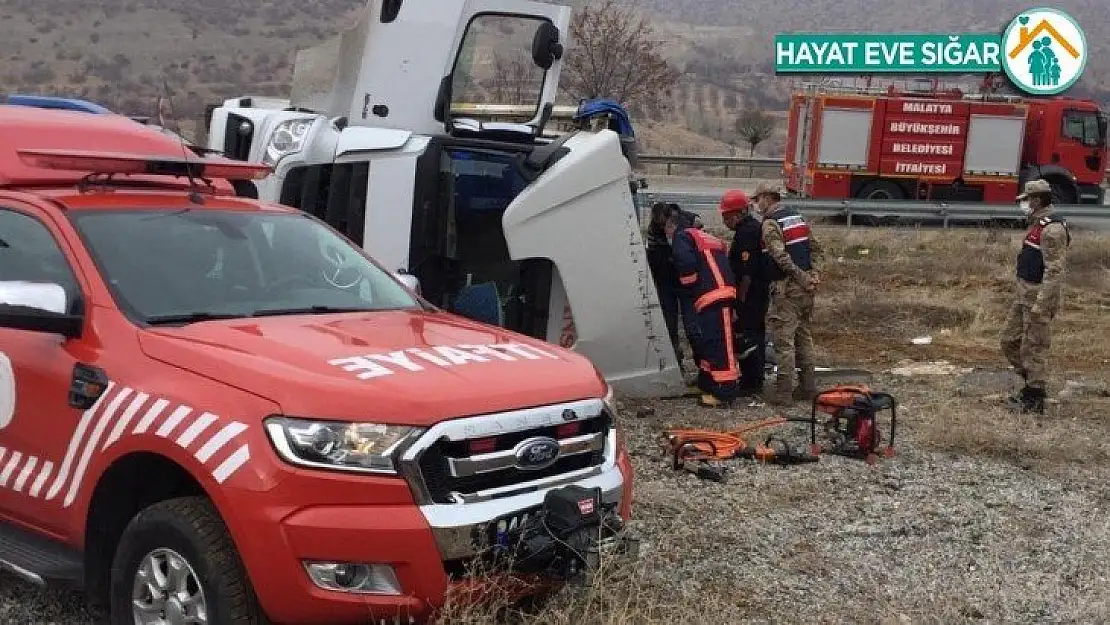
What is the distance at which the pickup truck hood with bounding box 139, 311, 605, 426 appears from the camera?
3.56 metres

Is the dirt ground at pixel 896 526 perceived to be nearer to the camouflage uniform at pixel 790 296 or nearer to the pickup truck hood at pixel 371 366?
the camouflage uniform at pixel 790 296

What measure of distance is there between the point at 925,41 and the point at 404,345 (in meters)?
30.3

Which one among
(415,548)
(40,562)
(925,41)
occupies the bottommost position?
(40,562)

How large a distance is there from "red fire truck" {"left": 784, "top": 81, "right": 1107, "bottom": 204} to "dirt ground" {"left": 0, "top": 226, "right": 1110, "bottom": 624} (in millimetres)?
A: 15859

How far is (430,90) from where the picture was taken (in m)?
8.62

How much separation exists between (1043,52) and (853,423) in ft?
85.3

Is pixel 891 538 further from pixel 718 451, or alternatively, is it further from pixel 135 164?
pixel 135 164

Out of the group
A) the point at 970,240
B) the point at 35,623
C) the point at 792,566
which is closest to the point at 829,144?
the point at 970,240

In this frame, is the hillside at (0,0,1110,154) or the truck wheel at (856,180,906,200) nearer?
the truck wheel at (856,180,906,200)

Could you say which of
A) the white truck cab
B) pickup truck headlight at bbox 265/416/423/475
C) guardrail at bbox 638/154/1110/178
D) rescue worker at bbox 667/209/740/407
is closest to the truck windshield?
guardrail at bbox 638/154/1110/178

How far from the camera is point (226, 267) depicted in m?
4.61

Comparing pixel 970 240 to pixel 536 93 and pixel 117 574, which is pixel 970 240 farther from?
pixel 117 574

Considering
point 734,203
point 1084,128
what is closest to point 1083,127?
point 1084,128

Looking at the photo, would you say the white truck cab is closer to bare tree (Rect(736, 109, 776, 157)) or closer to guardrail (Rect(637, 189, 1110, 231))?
guardrail (Rect(637, 189, 1110, 231))
